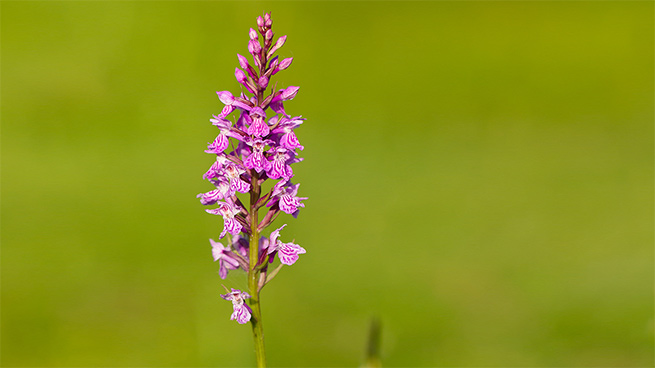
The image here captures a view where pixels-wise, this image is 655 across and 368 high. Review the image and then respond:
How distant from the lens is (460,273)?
5375 mm

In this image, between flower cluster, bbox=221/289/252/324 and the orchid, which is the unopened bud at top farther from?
flower cluster, bbox=221/289/252/324

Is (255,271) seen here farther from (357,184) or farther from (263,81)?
(357,184)

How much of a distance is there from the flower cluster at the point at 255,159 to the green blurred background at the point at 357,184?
0.40 metres

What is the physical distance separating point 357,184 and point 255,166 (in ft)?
18.4

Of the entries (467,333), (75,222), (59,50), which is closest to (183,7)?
(59,50)

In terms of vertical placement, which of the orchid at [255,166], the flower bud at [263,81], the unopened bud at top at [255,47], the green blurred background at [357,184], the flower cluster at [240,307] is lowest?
the green blurred background at [357,184]

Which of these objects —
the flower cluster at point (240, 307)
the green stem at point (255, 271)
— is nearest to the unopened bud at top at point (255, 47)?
the green stem at point (255, 271)

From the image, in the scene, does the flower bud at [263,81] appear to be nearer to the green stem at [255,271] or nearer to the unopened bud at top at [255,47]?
the unopened bud at top at [255,47]

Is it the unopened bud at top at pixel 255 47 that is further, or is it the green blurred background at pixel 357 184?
the green blurred background at pixel 357 184

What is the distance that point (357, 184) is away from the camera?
718 cm

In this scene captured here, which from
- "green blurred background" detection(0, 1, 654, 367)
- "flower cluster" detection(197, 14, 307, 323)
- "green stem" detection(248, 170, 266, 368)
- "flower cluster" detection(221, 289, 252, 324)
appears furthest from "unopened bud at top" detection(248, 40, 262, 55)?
"green blurred background" detection(0, 1, 654, 367)

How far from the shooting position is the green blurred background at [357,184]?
4301 millimetres

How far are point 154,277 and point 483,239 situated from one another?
2.91 meters

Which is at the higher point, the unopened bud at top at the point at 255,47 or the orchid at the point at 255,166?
the unopened bud at top at the point at 255,47
